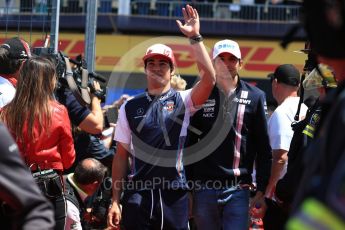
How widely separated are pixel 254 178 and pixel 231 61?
1024 mm

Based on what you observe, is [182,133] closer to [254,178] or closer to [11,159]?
[254,178]

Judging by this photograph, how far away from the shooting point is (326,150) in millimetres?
2146

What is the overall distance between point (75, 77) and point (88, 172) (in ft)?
4.40

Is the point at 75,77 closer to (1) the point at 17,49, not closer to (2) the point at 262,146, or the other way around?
(1) the point at 17,49

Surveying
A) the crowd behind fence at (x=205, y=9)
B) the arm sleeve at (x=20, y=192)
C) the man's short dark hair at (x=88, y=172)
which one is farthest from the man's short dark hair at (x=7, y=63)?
the crowd behind fence at (x=205, y=9)

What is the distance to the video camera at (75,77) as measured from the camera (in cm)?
611

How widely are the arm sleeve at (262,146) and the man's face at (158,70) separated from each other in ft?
2.92

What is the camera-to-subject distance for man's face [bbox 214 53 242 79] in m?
6.38

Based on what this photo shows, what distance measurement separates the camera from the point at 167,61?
587cm

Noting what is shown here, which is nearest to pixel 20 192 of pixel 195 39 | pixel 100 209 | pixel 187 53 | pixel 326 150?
pixel 326 150

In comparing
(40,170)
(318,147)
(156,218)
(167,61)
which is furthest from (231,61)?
(318,147)

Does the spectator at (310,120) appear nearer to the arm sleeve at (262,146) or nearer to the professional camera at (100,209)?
the arm sleeve at (262,146)

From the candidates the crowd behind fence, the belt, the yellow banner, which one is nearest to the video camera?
the belt

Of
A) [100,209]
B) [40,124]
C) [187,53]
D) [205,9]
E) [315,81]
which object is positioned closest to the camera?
[40,124]
